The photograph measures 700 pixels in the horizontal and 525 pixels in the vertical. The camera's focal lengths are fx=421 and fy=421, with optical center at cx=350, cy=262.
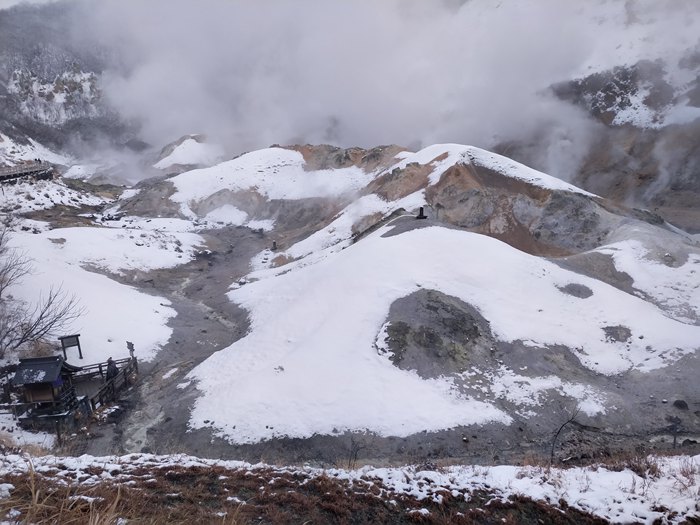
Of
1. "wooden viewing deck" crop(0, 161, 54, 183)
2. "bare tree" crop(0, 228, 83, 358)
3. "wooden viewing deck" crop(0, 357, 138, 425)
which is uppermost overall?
"wooden viewing deck" crop(0, 161, 54, 183)

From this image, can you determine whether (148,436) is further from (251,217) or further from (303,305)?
(251,217)

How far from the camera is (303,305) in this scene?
79.9 ft

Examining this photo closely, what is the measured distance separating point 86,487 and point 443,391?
13870mm

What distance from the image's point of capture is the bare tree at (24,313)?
20594 mm

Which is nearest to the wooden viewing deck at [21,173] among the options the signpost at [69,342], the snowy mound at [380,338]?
the signpost at [69,342]

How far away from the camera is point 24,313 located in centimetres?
2278

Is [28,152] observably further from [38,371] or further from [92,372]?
[38,371]

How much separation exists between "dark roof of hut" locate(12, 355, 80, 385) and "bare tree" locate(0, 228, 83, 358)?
2304mm

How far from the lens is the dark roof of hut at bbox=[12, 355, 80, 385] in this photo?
17469mm

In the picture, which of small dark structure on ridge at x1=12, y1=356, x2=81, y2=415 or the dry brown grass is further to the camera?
small dark structure on ridge at x1=12, y1=356, x2=81, y2=415

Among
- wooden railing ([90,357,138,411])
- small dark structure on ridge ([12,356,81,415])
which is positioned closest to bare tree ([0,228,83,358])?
small dark structure on ridge ([12,356,81,415])

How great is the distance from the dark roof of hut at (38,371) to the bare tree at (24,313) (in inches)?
90.7

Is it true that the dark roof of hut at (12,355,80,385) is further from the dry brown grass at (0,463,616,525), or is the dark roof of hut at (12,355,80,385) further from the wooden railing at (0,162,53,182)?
the wooden railing at (0,162,53,182)

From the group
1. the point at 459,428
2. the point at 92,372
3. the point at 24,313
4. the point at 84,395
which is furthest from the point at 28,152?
the point at 459,428
